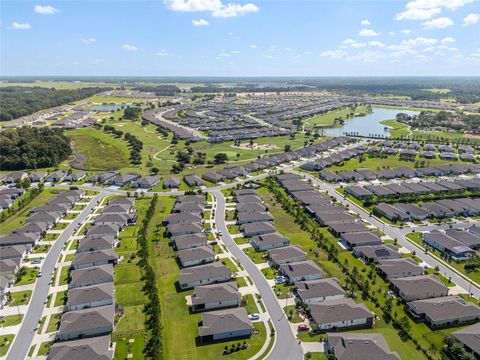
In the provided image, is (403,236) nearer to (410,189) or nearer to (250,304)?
(410,189)

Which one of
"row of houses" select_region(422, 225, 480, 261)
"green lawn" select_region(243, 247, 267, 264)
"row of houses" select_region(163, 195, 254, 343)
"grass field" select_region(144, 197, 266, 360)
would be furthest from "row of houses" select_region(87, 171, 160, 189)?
"row of houses" select_region(422, 225, 480, 261)

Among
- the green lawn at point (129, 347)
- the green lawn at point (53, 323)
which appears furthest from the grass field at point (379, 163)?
the green lawn at point (53, 323)

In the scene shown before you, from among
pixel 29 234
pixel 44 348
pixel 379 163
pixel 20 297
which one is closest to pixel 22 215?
pixel 29 234

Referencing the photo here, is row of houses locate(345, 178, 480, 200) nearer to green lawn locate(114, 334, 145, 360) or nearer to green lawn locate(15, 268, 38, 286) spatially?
green lawn locate(114, 334, 145, 360)

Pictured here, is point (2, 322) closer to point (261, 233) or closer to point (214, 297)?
point (214, 297)

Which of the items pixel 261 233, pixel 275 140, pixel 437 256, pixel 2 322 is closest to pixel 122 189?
pixel 261 233
